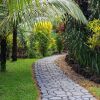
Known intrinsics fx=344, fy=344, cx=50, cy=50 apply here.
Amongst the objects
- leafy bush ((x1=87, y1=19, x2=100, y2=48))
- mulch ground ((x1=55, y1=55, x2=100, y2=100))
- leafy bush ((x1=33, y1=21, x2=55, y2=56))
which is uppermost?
leafy bush ((x1=87, y1=19, x2=100, y2=48))

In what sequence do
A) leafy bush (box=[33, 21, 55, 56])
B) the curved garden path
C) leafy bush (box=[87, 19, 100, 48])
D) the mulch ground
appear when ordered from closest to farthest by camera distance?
the curved garden path, the mulch ground, leafy bush (box=[87, 19, 100, 48]), leafy bush (box=[33, 21, 55, 56])

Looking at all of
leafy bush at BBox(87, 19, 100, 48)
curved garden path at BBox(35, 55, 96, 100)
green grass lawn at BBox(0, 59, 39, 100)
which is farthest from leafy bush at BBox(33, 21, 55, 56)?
leafy bush at BBox(87, 19, 100, 48)

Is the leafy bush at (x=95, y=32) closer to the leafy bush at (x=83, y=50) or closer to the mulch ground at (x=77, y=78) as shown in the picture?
the leafy bush at (x=83, y=50)

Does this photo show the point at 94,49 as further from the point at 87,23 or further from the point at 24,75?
the point at 24,75

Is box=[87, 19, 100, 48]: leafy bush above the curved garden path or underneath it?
above

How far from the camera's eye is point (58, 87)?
955 centimetres

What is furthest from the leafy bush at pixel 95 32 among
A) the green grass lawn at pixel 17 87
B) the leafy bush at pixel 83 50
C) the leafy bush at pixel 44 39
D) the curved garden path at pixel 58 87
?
the leafy bush at pixel 44 39

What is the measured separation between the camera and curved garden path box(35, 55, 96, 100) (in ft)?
27.1

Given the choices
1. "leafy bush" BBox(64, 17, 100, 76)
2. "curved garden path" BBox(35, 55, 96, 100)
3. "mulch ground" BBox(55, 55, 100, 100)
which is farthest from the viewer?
"leafy bush" BBox(64, 17, 100, 76)

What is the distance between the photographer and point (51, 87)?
31.3 feet

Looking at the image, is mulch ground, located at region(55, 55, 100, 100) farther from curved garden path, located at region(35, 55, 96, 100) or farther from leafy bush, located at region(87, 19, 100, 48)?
leafy bush, located at region(87, 19, 100, 48)

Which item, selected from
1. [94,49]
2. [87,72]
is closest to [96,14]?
[94,49]

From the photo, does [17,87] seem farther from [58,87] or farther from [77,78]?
[77,78]

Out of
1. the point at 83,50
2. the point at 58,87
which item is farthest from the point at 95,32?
the point at 58,87
